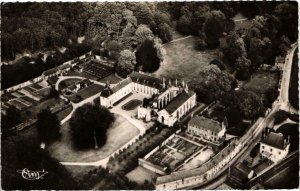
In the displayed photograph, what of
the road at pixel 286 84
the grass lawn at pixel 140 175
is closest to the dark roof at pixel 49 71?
the grass lawn at pixel 140 175

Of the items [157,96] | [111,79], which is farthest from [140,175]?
[111,79]

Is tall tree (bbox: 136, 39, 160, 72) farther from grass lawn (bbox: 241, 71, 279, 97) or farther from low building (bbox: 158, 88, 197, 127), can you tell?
grass lawn (bbox: 241, 71, 279, 97)

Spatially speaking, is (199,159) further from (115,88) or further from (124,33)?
(124,33)

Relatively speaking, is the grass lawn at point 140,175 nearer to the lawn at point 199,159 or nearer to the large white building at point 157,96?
the lawn at point 199,159

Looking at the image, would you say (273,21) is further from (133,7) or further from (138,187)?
(138,187)

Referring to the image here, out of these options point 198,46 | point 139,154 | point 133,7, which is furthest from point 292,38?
point 139,154
